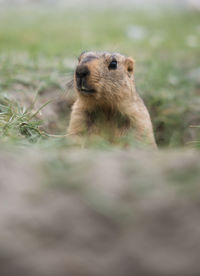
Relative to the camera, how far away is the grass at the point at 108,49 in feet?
15.8

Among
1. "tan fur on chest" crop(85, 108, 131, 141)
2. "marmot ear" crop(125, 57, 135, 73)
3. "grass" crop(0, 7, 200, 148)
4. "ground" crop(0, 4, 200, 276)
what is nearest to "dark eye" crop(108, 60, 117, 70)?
"marmot ear" crop(125, 57, 135, 73)

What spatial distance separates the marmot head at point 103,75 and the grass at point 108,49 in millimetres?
487

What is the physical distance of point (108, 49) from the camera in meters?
7.73

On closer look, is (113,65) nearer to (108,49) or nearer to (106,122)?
(106,122)

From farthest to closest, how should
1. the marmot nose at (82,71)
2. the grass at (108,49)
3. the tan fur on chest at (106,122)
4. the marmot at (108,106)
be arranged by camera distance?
1. the grass at (108,49)
2. the tan fur on chest at (106,122)
3. the marmot at (108,106)
4. the marmot nose at (82,71)

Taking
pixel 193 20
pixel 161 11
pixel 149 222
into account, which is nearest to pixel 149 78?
pixel 149 222

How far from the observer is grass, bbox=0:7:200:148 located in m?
4.80

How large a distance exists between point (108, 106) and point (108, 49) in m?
3.76

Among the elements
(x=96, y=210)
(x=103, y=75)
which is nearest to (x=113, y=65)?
(x=103, y=75)

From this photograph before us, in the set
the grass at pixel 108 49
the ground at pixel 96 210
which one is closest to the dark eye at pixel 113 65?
the grass at pixel 108 49

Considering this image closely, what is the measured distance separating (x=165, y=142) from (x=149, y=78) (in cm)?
96

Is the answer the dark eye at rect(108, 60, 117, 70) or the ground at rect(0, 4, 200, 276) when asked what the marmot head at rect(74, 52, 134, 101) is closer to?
the dark eye at rect(108, 60, 117, 70)

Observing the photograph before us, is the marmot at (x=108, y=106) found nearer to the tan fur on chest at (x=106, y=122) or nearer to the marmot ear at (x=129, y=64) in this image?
the tan fur on chest at (x=106, y=122)

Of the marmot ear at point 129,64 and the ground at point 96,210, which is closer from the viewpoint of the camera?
the ground at point 96,210
